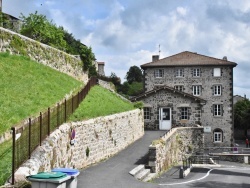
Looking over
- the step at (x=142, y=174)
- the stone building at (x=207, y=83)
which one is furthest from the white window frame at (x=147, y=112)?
the step at (x=142, y=174)

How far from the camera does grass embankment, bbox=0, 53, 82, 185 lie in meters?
12.3

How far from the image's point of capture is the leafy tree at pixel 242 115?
65125mm

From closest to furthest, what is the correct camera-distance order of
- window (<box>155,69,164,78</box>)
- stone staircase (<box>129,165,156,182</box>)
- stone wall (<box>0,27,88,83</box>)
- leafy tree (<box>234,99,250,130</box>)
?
stone staircase (<box>129,165,156,182</box>) < stone wall (<box>0,27,88,83</box>) < window (<box>155,69,164,78</box>) < leafy tree (<box>234,99,250,130</box>)

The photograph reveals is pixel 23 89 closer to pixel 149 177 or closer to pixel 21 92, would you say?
pixel 21 92

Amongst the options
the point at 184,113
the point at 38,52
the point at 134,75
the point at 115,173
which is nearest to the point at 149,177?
the point at 115,173

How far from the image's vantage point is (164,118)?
39.0 m

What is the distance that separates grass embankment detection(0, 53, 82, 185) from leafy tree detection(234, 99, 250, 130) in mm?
47681

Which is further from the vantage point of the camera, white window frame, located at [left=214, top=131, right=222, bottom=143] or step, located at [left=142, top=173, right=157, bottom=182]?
white window frame, located at [left=214, top=131, right=222, bottom=143]

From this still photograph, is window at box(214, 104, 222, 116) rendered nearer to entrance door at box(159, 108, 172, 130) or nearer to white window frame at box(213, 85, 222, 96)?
white window frame at box(213, 85, 222, 96)

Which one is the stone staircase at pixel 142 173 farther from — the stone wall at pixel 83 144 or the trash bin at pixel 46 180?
the trash bin at pixel 46 180

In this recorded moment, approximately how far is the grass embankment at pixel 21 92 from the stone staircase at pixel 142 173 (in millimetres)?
4846

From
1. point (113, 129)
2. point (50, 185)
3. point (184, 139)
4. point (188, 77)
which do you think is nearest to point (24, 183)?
point (50, 185)

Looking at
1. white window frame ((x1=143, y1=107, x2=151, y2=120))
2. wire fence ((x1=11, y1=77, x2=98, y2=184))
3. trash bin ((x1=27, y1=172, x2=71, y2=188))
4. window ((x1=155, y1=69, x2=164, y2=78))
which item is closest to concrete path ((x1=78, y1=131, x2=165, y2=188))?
wire fence ((x1=11, y1=77, x2=98, y2=184))

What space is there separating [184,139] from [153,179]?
50.1 ft
